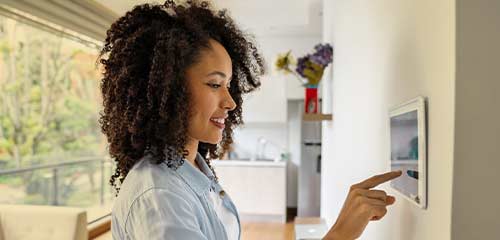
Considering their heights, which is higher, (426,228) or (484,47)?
(484,47)

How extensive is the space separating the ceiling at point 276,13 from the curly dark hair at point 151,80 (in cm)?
237

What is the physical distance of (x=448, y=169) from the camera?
0.62m

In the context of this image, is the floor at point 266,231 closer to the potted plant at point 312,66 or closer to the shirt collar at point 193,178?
the potted plant at point 312,66

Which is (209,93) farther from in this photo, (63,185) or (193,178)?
(63,185)

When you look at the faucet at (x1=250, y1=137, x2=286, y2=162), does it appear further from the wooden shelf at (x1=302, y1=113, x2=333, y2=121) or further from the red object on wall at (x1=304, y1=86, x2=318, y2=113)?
the wooden shelf at (x1=302, y1=113, x2=333, y2=121)

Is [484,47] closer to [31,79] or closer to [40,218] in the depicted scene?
[40,218]

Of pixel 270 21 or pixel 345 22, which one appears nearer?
pixel 345 22

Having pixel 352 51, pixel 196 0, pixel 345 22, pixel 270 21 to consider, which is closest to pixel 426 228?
pixel 196 0

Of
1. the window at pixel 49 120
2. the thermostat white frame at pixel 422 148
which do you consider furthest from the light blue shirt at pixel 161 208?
the window at pixel 49 120

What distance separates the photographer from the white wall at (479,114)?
584 millimetres

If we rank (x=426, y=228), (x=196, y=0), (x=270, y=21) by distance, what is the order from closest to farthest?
(x=426, y=228), (x=196, y=0), (x=270, y=21)

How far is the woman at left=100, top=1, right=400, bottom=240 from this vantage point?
745mm

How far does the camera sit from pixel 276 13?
4.15 m

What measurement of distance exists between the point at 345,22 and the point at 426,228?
4.31 feet
